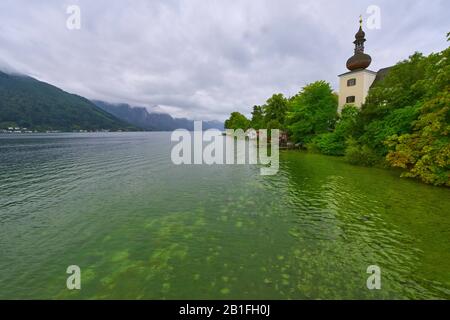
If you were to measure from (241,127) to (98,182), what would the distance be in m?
102

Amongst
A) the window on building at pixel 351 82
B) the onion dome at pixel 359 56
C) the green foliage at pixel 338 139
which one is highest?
the onion dome at pixel 359 56

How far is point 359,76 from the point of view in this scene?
45094mm

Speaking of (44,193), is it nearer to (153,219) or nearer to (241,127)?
(153,219)

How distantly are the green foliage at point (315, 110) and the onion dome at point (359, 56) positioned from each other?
7712 millimetres

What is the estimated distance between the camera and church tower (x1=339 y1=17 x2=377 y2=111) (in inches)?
1745

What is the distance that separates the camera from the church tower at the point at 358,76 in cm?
4431

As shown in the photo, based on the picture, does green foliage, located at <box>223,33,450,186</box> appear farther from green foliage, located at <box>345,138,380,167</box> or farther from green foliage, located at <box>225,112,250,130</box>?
green foliage, located at <box>225,112,250,130</box>

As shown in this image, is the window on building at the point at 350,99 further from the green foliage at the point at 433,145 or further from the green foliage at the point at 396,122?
the green foliage at the point at 433,145

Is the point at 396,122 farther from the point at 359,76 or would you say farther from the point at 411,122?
the point at 359,76

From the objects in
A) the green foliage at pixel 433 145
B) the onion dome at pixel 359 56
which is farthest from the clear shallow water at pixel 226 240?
the onion dome at pixel 359 56

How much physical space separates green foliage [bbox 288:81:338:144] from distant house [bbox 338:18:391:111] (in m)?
4.09

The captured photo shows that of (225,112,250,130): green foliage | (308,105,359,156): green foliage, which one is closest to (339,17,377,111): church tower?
(308,105,359,156): green foliage

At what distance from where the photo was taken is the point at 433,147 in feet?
57.9
